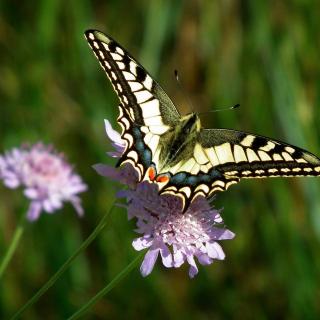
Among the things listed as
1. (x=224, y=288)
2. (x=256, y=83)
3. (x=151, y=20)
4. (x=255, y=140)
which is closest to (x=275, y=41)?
(x=256, y=83)

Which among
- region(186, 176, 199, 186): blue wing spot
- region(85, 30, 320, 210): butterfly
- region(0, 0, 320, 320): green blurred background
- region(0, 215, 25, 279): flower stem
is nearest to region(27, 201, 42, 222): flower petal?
region(0, 215, 25, 279): flower stem

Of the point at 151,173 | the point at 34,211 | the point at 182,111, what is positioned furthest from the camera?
the point at 182,111

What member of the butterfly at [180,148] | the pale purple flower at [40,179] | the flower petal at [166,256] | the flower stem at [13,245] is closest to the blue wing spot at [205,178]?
the butterfly at [180,148]

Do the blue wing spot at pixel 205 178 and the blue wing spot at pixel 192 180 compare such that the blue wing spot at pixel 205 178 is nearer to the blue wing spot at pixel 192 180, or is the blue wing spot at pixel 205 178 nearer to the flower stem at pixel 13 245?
the blue wing spot at pixel 192 180

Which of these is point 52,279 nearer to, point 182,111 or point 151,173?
point 151,173

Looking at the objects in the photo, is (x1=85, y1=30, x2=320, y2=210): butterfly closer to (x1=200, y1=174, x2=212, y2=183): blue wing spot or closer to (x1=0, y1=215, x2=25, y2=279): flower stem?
(x1=200, y1=174, x2=212, y2=183): blue wing spot

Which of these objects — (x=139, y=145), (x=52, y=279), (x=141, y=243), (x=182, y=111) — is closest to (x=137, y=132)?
(x=139, y=145)
